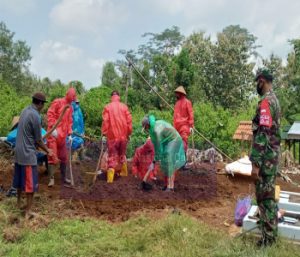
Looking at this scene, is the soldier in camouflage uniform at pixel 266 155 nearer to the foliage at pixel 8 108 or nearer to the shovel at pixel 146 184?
the shovel at pixel 146 184

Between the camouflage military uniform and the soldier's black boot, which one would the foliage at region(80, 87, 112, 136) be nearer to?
the soldier's black boot

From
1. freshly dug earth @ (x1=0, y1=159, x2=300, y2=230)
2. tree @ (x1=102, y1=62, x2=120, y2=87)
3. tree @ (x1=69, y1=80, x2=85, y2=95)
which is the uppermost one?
tree @ (x1=102, y1=62, x2=120, y2=87)

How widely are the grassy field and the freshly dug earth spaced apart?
567mm

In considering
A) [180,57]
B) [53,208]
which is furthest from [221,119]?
[53,208]

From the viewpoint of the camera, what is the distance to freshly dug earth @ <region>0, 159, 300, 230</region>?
568 cm

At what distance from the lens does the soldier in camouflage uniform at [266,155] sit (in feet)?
13.3

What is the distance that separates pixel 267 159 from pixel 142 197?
279cm

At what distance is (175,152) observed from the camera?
6.74 meters

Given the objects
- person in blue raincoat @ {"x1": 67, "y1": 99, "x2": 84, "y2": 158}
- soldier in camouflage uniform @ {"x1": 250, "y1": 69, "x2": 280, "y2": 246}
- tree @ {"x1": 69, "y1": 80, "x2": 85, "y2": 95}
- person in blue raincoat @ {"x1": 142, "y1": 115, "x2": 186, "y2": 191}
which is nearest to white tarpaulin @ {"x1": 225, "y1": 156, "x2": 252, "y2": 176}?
person in blue raincoat @ {"x1": 142, "y1": 115, "x2": 186, "y2": 191}

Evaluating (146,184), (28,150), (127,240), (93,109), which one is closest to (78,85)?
(93,109)

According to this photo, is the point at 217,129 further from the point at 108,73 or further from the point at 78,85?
the point at 108,73

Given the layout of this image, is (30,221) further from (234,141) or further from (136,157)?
(234,141)

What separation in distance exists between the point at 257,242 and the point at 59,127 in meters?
3.95

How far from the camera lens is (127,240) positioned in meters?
4.45
